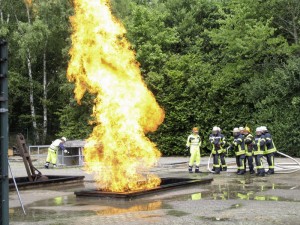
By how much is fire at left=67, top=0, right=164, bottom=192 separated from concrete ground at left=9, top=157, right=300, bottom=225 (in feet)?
3.21

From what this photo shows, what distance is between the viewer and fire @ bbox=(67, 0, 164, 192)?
13.1 m

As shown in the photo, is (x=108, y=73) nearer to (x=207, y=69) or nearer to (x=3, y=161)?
(x=3, y=161)

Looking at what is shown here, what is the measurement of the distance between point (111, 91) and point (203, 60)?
81.3 feet

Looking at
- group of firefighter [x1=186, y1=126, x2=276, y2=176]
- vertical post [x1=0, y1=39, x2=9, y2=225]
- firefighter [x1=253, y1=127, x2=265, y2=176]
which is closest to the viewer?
vertical post [x1=0, y1=39, x2=9, y2=225]

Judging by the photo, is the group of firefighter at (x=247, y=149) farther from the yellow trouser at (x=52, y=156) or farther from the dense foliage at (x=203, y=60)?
the dense foliage at (x=203, y=60)

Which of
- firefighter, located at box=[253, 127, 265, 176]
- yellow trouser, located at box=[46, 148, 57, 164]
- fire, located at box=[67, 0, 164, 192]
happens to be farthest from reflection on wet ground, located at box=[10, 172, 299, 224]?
yellow trouser, located at box=[46, 148, 57, 164]

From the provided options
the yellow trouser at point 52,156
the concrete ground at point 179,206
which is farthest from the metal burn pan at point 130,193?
the yellow trouser at point 52,156

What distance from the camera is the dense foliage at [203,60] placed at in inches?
1142

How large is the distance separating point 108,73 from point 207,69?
20275mm

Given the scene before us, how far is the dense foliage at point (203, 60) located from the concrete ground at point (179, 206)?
1389 centimetres

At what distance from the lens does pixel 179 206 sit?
10.9 metres

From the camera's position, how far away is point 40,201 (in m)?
12.7

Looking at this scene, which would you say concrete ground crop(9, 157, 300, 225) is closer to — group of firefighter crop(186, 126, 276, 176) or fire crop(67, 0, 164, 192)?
fire crop(67, 0, 164, 192)

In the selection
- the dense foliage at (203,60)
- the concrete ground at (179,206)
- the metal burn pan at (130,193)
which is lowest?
the concrete ground at (179,206)
